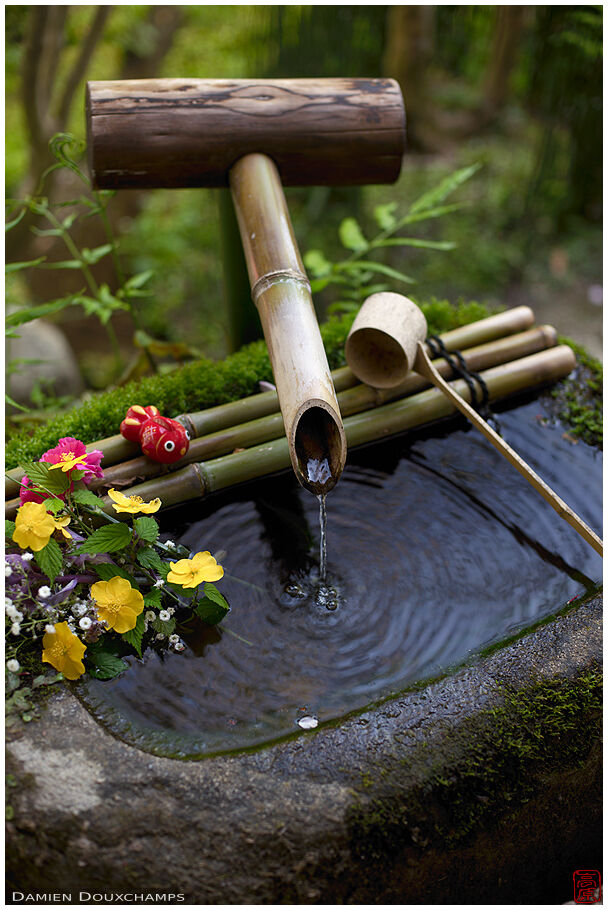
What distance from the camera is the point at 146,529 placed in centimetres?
197

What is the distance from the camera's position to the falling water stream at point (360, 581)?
6.02ft

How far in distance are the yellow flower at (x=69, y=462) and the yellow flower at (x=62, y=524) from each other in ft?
0.44

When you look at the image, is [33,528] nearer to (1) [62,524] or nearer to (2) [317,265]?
(1) [62,524]

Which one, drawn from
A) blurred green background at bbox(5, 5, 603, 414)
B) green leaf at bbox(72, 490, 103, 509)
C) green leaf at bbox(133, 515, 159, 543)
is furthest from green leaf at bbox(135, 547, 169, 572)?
blurred green background at bbox(5, 5, 603, 414)

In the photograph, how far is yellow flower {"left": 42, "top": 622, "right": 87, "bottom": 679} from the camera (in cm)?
181

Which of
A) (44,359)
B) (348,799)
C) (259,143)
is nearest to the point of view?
(348,799)

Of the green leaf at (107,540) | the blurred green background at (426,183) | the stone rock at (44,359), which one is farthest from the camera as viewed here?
the blurred green background at (426,183)

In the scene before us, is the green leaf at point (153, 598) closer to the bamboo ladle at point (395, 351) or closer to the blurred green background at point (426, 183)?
the bamboo ladle at point (395, 351)

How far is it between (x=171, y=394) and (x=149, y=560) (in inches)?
33.0

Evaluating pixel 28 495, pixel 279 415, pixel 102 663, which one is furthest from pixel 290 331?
pixel 102 663

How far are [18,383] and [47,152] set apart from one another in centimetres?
135

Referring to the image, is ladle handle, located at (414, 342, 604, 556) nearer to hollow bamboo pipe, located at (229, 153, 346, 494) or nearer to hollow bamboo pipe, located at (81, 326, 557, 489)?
hollow bamboo pipe, located at (81, 326, 557, 489)

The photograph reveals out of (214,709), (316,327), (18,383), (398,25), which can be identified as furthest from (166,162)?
(398,25)

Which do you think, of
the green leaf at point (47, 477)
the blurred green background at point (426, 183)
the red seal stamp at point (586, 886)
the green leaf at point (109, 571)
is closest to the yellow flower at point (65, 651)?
the green leaf at point (109, 571)
